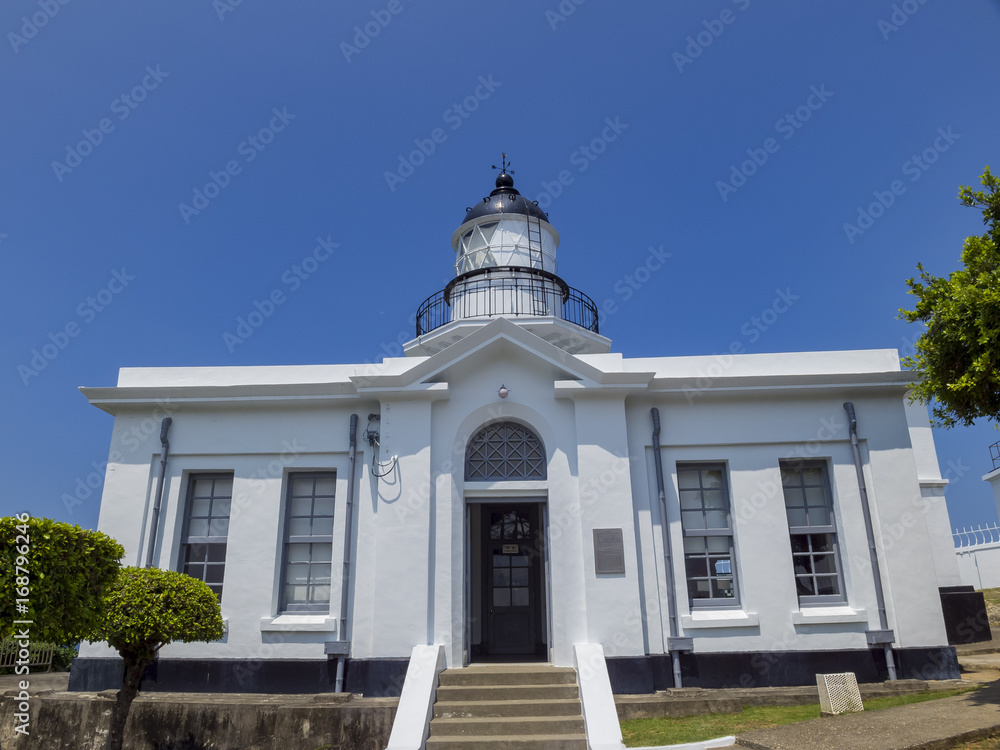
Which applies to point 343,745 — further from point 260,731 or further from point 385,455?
point 385,455

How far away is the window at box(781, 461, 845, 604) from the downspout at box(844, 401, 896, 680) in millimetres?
440

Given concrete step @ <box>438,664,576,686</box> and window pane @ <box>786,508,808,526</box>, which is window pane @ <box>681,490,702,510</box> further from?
concrete step @ <box>438,664,576,686</box>

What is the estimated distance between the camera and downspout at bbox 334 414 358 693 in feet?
30.4

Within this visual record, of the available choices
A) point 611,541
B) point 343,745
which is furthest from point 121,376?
point 611,541

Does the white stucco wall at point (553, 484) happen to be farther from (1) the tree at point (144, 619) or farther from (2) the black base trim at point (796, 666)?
(1) the tree at point (144, 619)

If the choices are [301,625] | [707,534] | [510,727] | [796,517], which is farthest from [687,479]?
[301,625]

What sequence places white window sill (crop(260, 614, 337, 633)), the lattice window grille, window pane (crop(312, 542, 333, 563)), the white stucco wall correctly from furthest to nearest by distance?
window pane (crop(312, 542, 333, 563))
white window sill (crop(260, 614, 337, 633))
the white stucco wall
the lattice window grille

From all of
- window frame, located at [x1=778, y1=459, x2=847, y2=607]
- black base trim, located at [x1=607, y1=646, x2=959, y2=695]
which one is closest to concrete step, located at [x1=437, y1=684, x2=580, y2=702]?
black base trim, located at [x1=607, y1=646, x2=959, y2=695]

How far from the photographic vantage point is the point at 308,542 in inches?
398

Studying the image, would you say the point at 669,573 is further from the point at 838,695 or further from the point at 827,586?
the point at 838,695

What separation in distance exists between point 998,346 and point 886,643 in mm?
4858

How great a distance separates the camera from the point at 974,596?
44.3 ft

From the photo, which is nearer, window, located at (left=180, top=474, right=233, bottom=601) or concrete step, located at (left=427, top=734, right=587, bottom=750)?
concrete step, located at (left=427, top=734, right=587, bottom=750)

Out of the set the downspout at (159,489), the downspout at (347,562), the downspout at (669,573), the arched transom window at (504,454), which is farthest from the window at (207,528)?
the downspout at (669,573)
